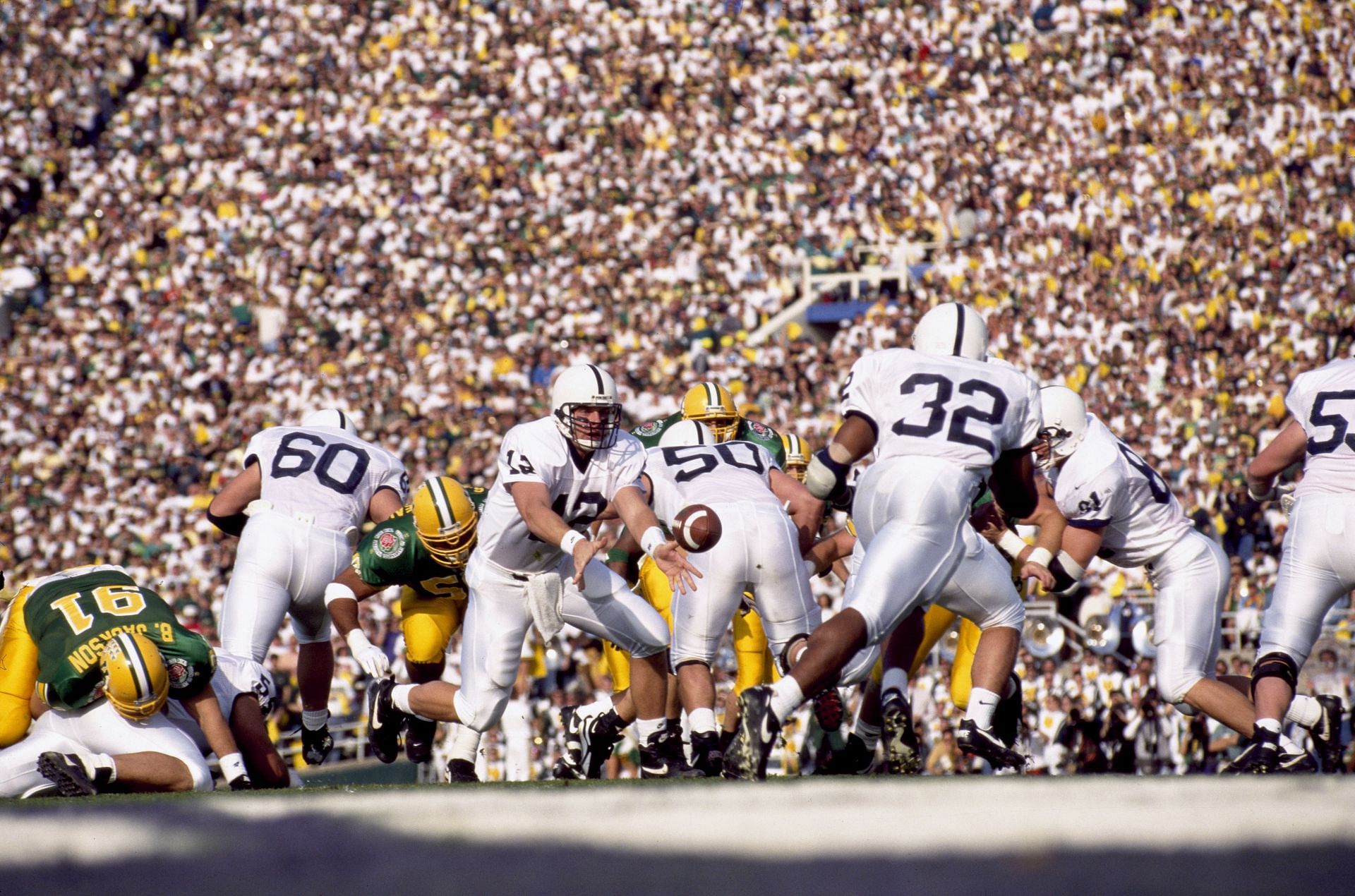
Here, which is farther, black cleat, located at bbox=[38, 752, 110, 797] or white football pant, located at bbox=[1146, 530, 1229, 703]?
white football pant, located at bbox=[1146, 530, 1229, 703]

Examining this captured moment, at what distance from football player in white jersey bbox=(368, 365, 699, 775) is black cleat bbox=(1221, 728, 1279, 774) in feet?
7.22

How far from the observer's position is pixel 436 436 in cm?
1681

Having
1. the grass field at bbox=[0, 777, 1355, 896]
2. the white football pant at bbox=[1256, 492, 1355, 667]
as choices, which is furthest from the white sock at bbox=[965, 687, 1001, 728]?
the grass field at bbox=[0, 777, 1355, 896]

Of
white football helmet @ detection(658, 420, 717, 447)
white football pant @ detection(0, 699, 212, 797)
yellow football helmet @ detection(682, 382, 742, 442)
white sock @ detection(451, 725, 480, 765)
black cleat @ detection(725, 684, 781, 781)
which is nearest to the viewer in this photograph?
black cleat @ detection(725, 684, 781, 781)

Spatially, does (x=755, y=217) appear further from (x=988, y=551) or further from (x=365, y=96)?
(x=988, y=551)

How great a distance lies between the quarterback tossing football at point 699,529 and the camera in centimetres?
589

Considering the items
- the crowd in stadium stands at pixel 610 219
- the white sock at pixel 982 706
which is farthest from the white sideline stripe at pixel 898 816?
the crowd in stadium stands at pixel 610 219

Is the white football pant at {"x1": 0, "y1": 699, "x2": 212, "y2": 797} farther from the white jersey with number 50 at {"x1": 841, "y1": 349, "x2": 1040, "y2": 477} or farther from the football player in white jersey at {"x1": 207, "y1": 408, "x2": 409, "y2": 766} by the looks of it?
the white jersey with number 50 at {"x1": 841, "y1": 349, "x2": 1040, "y2": 477}

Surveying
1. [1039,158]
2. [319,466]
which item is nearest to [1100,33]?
[1039,158]

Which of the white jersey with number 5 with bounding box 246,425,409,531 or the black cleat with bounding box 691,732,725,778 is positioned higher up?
the white jersey with number 5 with bounding box 246,425,409,531

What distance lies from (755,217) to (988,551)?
14065mm

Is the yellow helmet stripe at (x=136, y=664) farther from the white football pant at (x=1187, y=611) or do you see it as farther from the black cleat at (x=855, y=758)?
the white football pant at (x=1187, y=611)

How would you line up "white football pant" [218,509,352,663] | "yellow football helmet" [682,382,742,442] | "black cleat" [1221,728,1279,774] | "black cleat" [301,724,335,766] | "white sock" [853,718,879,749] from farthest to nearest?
"yellow football helmet" [682,382,742,442] < "black cleat" [301,724,335,766] < "white football pant" [218,509,352,663] < "white sock" [853,718,879,749] < "black cleat" [1221,728,1279,774]

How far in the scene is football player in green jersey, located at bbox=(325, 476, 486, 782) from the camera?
7125mm
